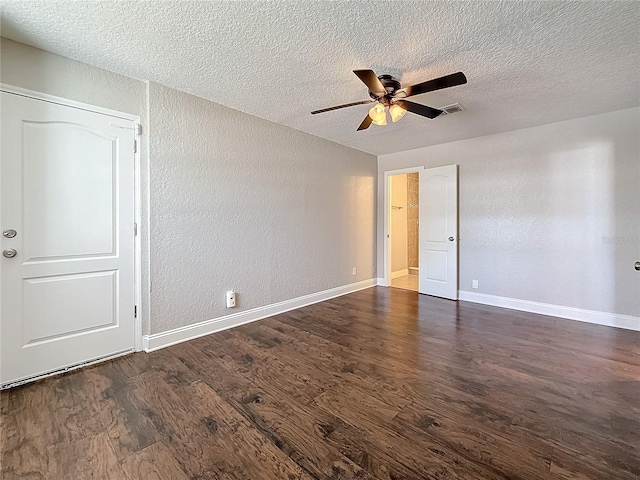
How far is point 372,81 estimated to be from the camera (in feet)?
7.01

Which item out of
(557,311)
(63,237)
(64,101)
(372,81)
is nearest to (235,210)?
(63,237)

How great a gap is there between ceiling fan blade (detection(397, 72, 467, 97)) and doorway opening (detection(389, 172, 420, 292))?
3.75m

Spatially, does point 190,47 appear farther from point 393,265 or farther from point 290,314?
point 393,265

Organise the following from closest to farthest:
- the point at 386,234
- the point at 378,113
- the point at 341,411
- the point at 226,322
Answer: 1. the point at 341,411
2. the point at 378,113
3. the point at 226,322
4. the point at 386,234

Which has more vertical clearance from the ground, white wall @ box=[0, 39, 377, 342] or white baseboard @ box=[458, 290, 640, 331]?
white wall @ box=[0, 39, 377, 342]

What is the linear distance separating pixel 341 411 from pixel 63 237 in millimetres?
2521

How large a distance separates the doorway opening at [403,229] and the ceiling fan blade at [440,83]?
3747 mm

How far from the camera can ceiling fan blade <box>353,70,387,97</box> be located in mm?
2000

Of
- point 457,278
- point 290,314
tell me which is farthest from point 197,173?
point 457,278

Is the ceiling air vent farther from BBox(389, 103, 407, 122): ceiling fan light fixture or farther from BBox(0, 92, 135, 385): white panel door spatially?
BBox(0, 92, 135, 385): white panel door

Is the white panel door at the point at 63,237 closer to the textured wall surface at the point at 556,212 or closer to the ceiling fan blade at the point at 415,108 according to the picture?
the ceiling fan blade at the point at 415,108

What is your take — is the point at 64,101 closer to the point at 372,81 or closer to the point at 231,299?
the point at 231,299

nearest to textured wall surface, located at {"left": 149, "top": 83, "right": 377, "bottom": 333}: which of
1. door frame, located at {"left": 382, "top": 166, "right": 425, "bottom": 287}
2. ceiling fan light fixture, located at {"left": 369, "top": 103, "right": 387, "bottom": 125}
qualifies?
door frame, located at {"left": 382, "top": 166, "right": 425, "bottom": 287}

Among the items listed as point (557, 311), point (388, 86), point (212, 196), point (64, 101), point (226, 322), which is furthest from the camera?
point (557, 311)
